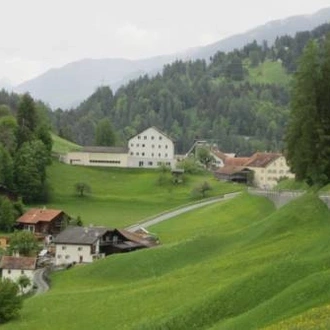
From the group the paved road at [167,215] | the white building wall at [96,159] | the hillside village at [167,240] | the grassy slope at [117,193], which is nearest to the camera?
the hillside village at [167,240]

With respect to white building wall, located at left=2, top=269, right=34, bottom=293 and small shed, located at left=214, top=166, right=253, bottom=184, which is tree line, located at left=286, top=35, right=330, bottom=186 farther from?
small shed, located at left=214, top=166, right=253, bottom=184

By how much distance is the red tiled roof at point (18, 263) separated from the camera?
60.0 m

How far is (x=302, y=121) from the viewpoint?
214 ft

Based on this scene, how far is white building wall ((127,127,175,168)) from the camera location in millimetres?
140625

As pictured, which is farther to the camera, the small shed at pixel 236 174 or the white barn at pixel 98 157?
the small shed at pixel 236 174

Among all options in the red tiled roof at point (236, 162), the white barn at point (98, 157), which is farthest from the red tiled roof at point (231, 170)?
the white barn at point (98, 157)

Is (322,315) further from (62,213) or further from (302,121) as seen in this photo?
(62,213)

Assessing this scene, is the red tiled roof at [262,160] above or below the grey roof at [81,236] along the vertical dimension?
below

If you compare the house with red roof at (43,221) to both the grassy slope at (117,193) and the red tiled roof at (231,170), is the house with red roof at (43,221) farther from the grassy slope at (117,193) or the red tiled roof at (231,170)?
the red tiled roof at (231,170)

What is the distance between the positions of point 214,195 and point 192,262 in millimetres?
56421

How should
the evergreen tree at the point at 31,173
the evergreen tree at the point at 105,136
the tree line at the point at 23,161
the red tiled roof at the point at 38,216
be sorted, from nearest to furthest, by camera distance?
the red tiled roof at the point at 38,216 < the tree line at the point at 23,161 < the evergreen tree at the point at 31,173 < the evergreen tree at the point at 105,136

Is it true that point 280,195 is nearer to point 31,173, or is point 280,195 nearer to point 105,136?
point 31,173

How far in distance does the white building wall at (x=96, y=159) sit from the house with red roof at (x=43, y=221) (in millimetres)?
47094

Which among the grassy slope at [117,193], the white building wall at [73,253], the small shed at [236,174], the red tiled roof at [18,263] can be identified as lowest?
the small shed at [236,174]
